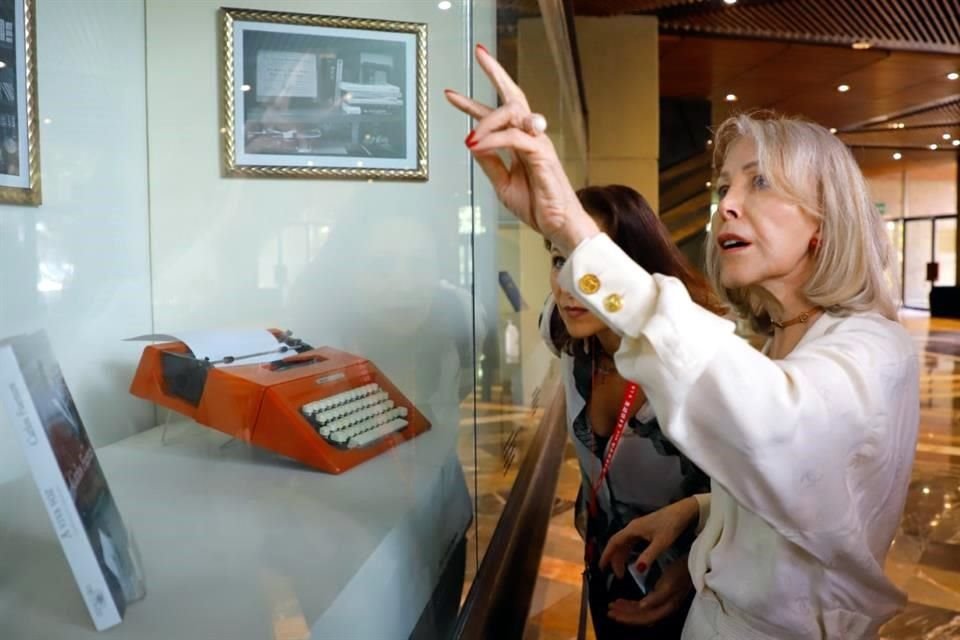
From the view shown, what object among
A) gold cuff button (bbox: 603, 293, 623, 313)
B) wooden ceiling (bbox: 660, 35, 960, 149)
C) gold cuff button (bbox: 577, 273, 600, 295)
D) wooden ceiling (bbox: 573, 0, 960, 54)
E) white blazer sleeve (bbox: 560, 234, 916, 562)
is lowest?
white blazer sleeve (bbox: 560, 234, 916, 562)

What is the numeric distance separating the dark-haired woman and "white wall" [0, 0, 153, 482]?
0.69 meters

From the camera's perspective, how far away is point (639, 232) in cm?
135

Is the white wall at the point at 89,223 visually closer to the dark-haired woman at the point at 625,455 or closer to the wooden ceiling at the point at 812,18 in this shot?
the dark-haired woman at the point at 625,455

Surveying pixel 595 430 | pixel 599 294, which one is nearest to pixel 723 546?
pixel 599 294

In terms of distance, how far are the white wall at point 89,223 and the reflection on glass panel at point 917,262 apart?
20.1m

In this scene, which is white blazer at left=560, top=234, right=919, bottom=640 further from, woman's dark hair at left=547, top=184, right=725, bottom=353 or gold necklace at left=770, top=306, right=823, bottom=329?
woman's dark hair at left=547, top=184, right=725, bottom=353

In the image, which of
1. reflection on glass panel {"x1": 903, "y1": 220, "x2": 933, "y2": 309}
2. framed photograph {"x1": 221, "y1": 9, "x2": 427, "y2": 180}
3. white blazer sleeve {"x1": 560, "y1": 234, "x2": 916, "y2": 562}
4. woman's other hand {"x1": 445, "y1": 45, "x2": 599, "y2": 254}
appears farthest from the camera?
reflection on glass panel {"x1": 903, "y1": 220, "x2": 933, "y2": 309}

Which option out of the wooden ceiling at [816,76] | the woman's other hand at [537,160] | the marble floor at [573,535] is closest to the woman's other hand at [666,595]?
the marble floor at [573,535]

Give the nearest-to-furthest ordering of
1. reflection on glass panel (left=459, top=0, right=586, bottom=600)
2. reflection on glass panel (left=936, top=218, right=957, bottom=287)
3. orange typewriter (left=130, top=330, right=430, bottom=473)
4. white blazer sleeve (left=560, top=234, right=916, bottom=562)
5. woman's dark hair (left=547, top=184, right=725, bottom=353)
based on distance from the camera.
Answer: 1. white blazer sleeve (left=560, top=234, right=916, bottom=562)
2. orange typewriter (left=130, top=330, right=430, bottom=473)
3. woman's dark hair (left=547, top=184, right=725, bottom=353)
4. reflection on glass panel (left=459, top=0, right=586, bottom=600)
5. reflection on glass panel (left=936, top=218, right=957, bottom=287)

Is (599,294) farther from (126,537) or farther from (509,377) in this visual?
(509,377)

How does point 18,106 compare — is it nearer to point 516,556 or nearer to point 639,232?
point 639,232

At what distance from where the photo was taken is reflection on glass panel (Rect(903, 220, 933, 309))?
59.4ft

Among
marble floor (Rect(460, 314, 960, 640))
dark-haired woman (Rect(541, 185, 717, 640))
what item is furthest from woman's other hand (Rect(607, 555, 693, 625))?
marble floor (Rect(460, 314, 960, 640))

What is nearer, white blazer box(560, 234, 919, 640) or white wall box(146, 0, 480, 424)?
white blazer box(560, 234, 919, 640)
